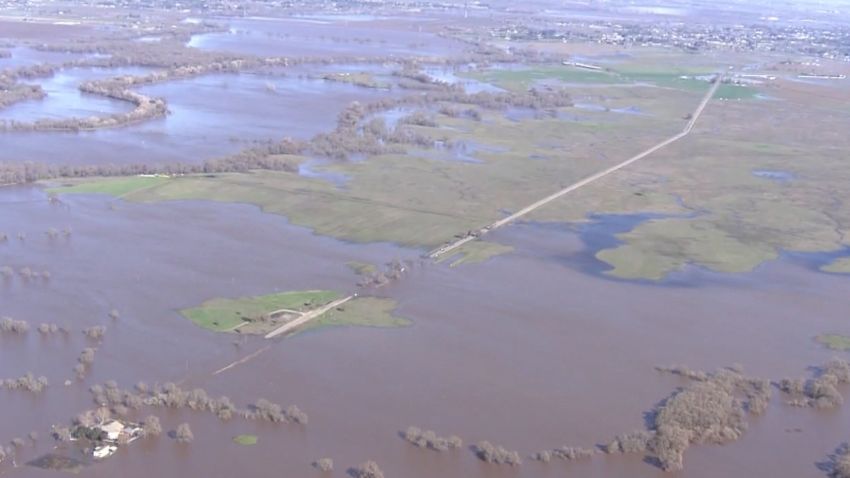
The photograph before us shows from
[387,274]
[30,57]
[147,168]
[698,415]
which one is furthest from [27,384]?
[30,57]

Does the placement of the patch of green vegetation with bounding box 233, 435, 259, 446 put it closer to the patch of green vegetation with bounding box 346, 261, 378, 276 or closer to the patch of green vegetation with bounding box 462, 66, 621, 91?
the patch of green vegetation with bounding box 346, 261, 378, 276

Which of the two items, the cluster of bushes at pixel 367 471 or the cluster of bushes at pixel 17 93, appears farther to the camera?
the cluster of bushes at pixel 17 93

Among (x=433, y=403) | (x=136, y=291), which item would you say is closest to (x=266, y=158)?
(x=136, y=291)

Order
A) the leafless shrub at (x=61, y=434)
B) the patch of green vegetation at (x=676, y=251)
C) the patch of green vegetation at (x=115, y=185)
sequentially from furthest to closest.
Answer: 1. the patch of green vegetation at (x=115, y=185)
2. the patch of green vegetation at (x=676, y=251)
3. the leafless shrub at (x=61, y=434)

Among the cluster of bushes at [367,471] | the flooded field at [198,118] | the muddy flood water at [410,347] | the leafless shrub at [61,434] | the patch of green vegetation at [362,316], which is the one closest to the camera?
the cluster of bushes at [367,471]

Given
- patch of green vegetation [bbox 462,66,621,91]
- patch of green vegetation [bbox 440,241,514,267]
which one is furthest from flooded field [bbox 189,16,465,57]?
patch of green vegetation [bbox 440,241,514,267]

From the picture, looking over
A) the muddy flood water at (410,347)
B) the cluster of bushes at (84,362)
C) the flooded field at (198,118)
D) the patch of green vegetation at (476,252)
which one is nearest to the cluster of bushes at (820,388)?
the muddy flood water at (410,347)

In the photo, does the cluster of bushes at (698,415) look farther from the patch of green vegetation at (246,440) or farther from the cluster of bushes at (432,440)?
the patch of green vegetation at (246,440)
